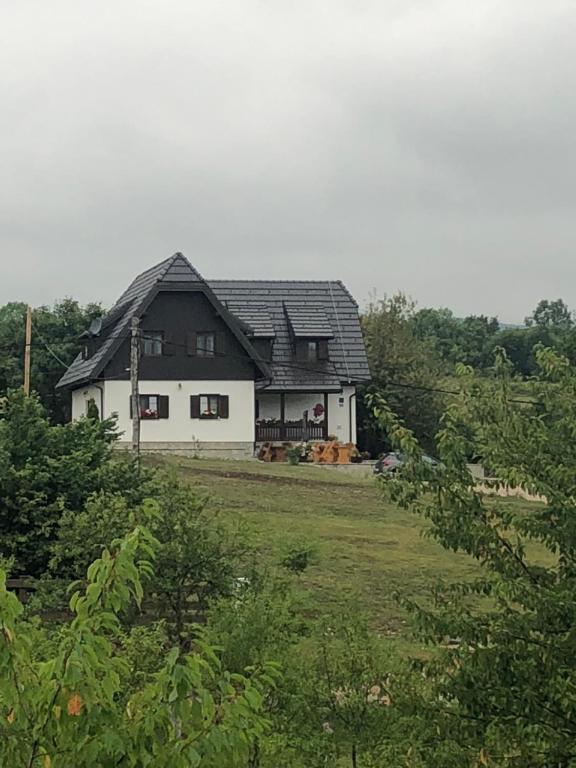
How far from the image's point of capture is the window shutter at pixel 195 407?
45.2 metres

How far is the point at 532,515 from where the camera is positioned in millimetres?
7188

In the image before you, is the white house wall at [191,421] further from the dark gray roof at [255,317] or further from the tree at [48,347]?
the tree at [48,347]

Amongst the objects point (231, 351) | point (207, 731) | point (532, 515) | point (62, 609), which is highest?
point (231, 351)

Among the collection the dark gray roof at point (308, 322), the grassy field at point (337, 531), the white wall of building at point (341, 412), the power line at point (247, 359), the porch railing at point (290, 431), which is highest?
the dark gray roof at point (308, 322)

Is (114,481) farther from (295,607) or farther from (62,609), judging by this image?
(295,607)

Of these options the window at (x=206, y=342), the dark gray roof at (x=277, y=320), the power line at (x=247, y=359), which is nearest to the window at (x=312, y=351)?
the dark gray roof at (x=277, y=320)

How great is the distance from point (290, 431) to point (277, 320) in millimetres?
5585

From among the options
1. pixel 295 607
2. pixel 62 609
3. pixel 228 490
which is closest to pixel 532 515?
pixel 295 607

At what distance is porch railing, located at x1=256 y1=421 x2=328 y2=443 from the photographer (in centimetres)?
4788

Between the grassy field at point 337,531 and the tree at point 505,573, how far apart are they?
2080 mm

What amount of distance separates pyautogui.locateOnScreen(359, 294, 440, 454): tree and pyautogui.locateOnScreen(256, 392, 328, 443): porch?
7.55ft

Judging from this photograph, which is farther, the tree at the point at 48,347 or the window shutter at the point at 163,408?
the tree at the point at 48,347

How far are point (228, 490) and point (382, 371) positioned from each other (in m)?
28.0

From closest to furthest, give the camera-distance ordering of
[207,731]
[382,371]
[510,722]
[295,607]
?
[207,731], [510,722], [295,607], [382,371]
